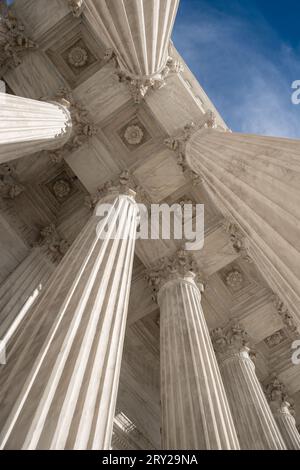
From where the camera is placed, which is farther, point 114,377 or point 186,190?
point 186,190

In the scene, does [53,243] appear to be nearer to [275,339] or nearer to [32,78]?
[32,78]

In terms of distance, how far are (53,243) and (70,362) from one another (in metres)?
9.19

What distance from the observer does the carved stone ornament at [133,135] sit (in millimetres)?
15570

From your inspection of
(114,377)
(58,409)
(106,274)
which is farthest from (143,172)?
(58,409)

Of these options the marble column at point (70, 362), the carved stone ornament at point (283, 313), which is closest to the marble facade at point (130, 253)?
the marble column at point (70, 362)

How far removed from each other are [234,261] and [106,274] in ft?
29.2

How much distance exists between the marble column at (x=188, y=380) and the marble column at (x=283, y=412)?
16.2 feet

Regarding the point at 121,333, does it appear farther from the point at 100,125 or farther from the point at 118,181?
the point at 100,125

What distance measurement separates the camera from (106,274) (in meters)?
7.72

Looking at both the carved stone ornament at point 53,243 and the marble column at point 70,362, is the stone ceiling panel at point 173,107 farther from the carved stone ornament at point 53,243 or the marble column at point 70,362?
the marble column at point 70,362

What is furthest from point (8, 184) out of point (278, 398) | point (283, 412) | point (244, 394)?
point (283, 412)

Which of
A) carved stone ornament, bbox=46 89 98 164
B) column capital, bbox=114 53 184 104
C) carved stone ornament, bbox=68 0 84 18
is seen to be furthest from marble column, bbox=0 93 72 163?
carved stone ornament, bbox=68 0 84 18
